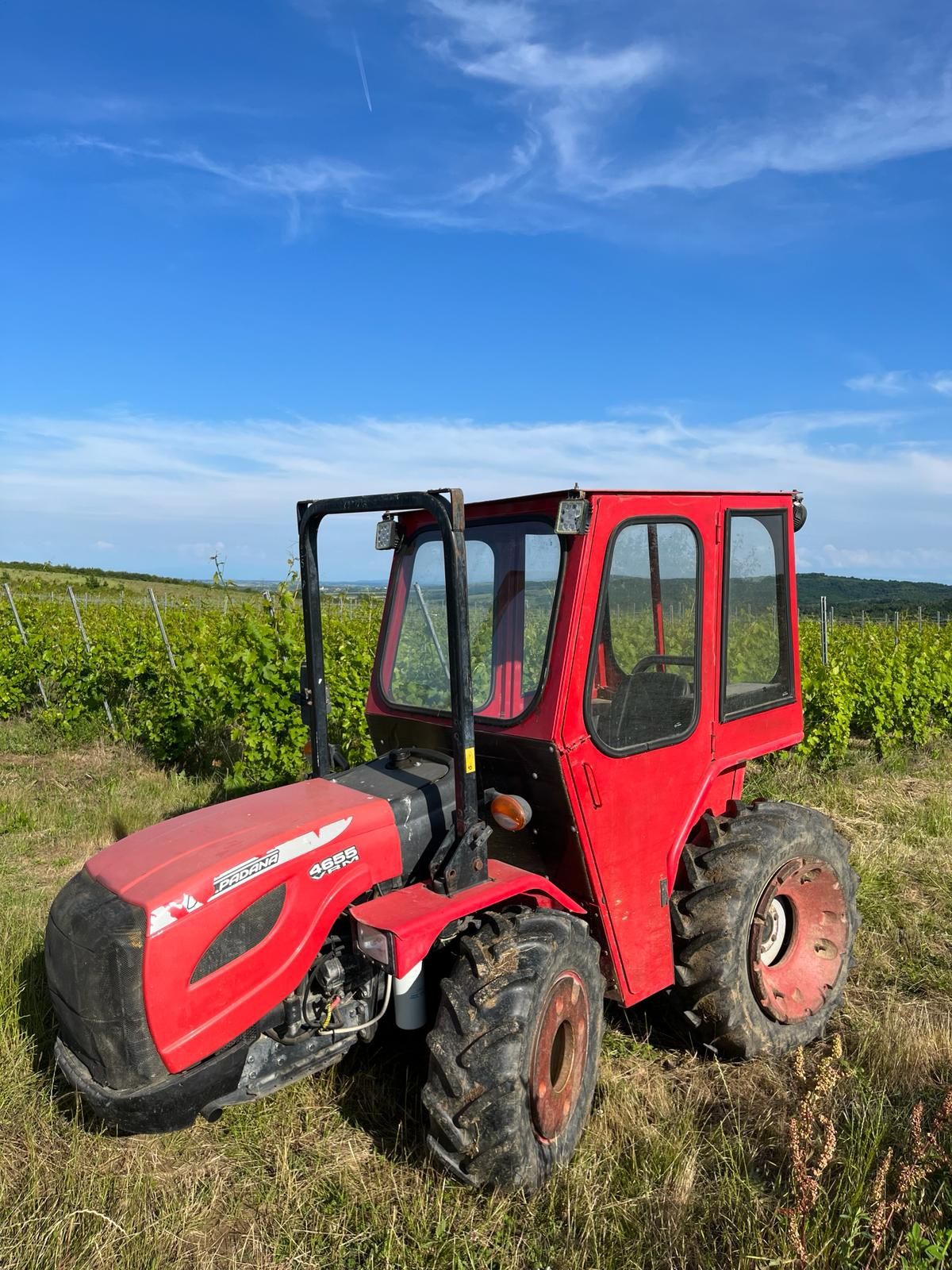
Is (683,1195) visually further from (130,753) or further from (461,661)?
(130,753)

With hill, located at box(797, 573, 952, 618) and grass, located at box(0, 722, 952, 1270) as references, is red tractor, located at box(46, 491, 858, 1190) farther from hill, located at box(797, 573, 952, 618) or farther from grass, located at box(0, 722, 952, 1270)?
hill, located at box(797, 573, 952, 618)

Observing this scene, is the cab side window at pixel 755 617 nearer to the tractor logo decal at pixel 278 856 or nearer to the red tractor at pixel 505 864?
the red tractor at pixel 505 864

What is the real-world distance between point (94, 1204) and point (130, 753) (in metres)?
7.50

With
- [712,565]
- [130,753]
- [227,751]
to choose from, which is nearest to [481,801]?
[712,565]

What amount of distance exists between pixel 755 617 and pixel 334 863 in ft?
6.75

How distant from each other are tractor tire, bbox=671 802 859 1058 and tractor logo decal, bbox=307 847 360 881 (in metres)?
1.31

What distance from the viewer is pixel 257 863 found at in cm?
271

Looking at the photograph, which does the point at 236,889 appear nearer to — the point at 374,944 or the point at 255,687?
the point at 374,944

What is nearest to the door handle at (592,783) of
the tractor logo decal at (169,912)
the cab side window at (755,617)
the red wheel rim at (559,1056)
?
the red wheel rim at (559,1056)

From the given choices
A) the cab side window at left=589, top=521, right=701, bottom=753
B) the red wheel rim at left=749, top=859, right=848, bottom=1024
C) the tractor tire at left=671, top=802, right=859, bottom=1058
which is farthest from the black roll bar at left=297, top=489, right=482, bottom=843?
the red wheel rim at left=749, top=859, right=848, bottom=1024

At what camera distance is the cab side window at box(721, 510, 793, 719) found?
145 inches

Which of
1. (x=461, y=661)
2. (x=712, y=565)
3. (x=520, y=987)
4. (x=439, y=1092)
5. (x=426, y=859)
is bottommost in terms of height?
(x=439, y=1092)

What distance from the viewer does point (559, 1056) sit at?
117 inches

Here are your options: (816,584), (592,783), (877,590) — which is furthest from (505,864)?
(877,590)
